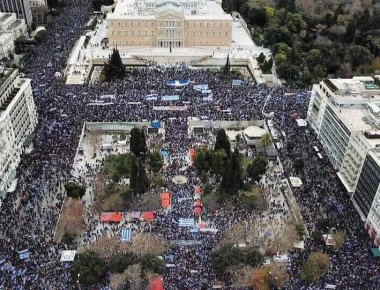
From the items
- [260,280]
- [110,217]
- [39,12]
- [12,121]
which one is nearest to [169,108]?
[12,121]

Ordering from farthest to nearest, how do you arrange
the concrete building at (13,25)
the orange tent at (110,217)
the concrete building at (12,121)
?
1. the concrete building at (13,25)
2. the concrete building at (12,121)
3. the orange tent at (110,217)

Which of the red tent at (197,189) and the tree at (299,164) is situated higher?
the tree at (299,164)

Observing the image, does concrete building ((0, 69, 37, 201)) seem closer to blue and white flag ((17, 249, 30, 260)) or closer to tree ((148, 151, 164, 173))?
blue and white flag ((17, 249, 30, 260))

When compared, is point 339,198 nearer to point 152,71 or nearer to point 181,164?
point 181,164

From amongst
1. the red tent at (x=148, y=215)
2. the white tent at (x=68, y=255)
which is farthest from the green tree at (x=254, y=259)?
the white tent at (x=68, y=255)

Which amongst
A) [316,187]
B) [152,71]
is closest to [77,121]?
[152,71]

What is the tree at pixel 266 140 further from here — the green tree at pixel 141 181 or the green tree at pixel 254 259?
the green tree at pixel 254 259

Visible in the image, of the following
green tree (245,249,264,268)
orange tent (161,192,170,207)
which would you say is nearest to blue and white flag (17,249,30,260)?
orange tent (161,192,170,207)
